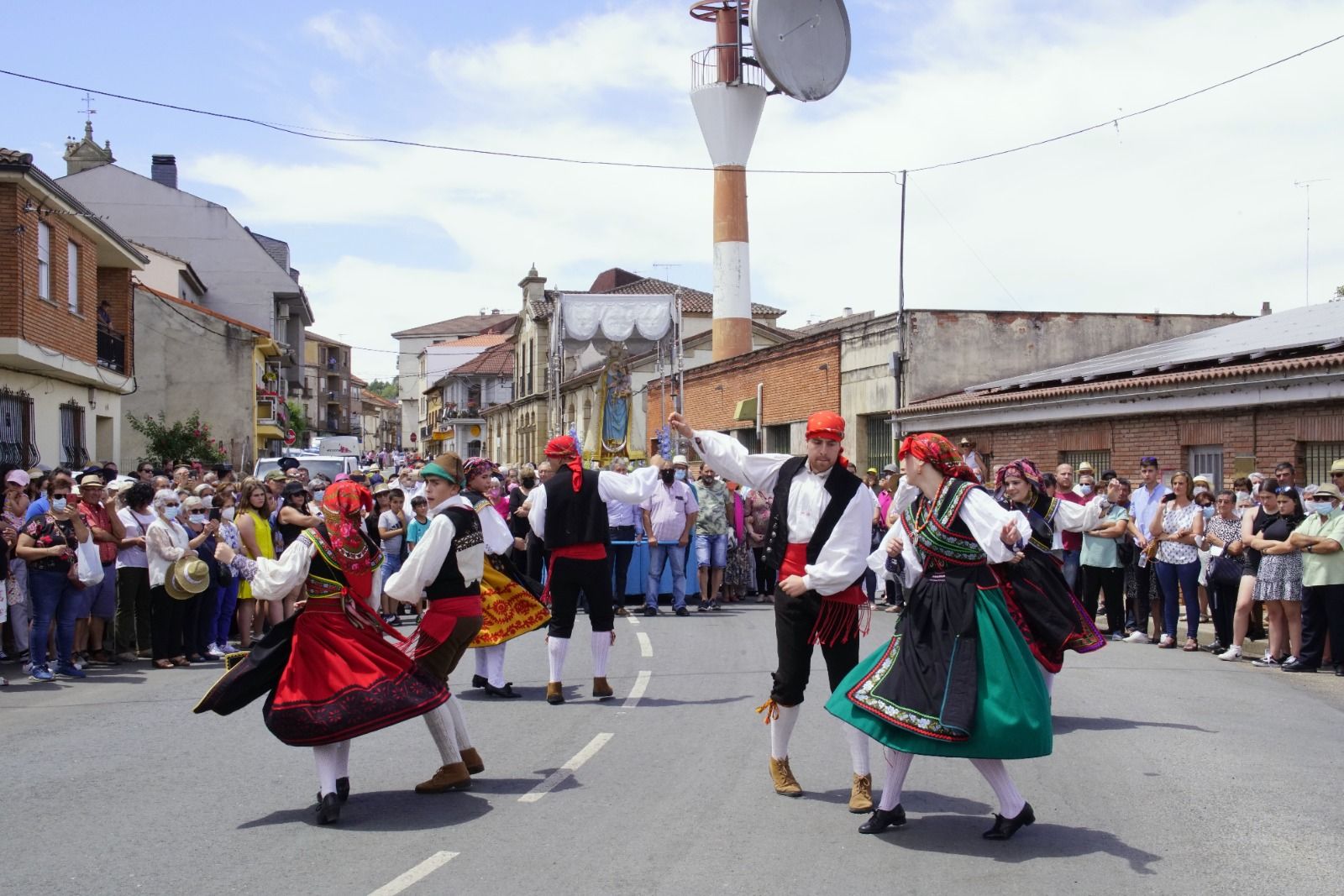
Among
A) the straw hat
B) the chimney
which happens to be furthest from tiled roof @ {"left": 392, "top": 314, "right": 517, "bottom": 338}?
the straw hat

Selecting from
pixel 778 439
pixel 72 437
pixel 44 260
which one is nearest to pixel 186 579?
pixel 44 260

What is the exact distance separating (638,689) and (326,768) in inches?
169

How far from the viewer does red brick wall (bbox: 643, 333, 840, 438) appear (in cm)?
3075

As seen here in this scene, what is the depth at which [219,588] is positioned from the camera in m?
12.8

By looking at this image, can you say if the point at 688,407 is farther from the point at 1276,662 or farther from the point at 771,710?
the point at 771,710

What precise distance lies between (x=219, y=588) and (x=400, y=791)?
6.56m

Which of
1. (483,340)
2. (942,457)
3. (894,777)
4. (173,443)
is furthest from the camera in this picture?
(483,340)

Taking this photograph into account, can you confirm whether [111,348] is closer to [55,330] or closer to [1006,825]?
[55,330]

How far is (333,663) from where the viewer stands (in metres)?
6.46

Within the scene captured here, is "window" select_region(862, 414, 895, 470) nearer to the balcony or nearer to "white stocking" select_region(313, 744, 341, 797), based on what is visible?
the balcony

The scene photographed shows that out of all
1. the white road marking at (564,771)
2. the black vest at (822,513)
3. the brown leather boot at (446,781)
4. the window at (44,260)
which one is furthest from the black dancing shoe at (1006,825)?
the window at (44,260)

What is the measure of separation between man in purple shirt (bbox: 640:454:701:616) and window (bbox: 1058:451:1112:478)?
274 inches

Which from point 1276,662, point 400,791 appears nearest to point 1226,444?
point 1276,662

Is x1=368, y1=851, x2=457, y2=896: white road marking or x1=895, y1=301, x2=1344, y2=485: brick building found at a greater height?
x1=895, y1=301, x2=1344, y2=485: brick building
